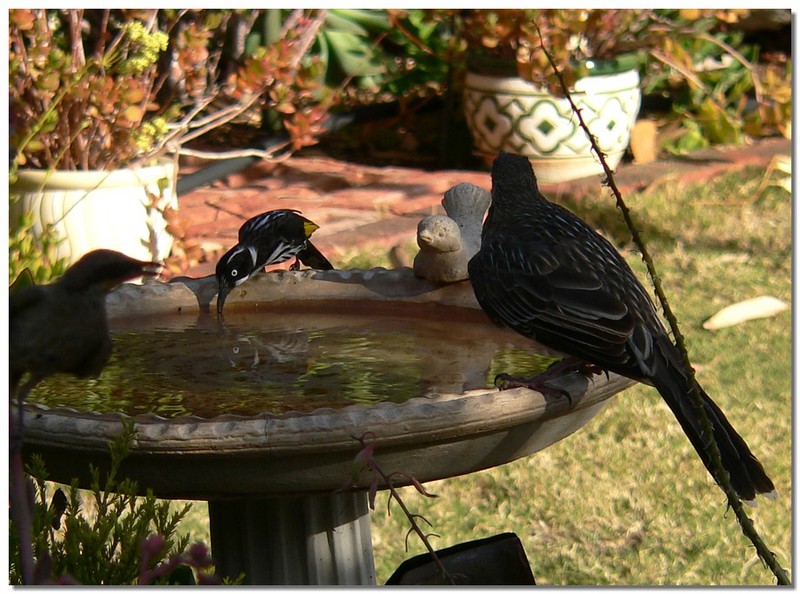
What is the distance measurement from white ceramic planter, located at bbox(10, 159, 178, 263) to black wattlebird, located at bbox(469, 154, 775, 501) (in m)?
3.15

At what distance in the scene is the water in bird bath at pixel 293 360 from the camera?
9.20 ft

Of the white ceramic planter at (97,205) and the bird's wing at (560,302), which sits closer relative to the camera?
the bird's wing at (560,302)

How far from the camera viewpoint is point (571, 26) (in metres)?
7.22

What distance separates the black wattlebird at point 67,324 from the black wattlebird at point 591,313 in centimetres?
145

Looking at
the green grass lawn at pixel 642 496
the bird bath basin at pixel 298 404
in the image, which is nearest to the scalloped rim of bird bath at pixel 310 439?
the bird bath basin at pixel 298 404

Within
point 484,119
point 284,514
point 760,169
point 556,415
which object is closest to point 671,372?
point 556,415

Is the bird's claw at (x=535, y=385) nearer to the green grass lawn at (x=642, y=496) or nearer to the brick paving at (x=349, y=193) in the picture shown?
the green grass lawn at (x=642, y=496)

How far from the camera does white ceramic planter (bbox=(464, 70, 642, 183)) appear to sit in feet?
25.5

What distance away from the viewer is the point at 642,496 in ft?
14.6

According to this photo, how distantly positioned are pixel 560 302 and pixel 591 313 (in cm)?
8

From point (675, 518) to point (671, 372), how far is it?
1788 mm

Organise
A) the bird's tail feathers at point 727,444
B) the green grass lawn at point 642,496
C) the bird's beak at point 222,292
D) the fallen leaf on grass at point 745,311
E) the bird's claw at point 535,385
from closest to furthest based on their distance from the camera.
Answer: the bird's claw at point 535,385 → the bird's tail feathers at point 727,444 → the bird's beak at point 222,292 → the green grass lawn at point 642,496 → the fallen leaf on grass at point 745,311

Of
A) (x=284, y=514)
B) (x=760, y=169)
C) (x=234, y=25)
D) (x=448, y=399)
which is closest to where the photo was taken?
(x=448, y=399)

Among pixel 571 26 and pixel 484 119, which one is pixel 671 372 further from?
pixel 484 119
